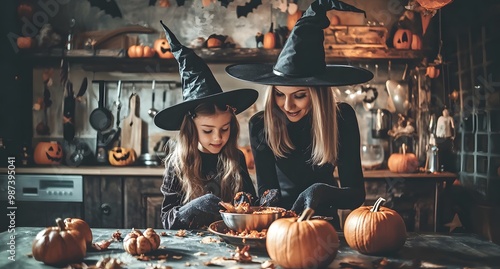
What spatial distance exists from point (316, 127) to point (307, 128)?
100 millimetres

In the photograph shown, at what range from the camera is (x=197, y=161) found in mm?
2211

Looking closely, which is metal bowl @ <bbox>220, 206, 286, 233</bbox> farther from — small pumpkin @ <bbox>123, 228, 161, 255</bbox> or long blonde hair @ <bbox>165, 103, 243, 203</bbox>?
long blonde hair @ <bbox>165, 103, 243, 203</bbox>

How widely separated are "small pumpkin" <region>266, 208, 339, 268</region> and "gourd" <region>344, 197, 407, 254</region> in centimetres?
16

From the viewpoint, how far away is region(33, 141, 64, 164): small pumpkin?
399 centimetres

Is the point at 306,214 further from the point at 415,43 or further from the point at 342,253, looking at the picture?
the point at 415,43

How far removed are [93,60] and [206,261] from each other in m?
3.06


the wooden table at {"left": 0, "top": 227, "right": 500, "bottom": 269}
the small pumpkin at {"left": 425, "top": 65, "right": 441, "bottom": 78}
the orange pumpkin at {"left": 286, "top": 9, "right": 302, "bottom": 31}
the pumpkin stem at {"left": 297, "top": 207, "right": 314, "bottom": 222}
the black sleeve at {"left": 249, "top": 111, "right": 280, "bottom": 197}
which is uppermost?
the orange pumpkin at {"left": 286, "top": 9, "right": 302, "bottom": 31}

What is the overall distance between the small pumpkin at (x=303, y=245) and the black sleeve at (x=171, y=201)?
2.22 feet

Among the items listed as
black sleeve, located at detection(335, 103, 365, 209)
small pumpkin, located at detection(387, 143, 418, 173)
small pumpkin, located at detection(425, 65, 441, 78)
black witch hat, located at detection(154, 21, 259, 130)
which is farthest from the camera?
small pumpkin, located at detection(425, 65, 441, 78)

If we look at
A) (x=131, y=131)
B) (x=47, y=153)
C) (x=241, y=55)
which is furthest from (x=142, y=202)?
(x=241, y=55)

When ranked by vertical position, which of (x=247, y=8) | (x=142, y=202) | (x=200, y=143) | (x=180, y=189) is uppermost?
(x=247, y=8)

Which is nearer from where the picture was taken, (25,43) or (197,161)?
(197,161)

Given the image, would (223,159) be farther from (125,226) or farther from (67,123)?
(67,123)

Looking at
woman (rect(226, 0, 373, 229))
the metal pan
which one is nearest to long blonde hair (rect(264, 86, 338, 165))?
woman (rect(226, 0, 373, 229))
